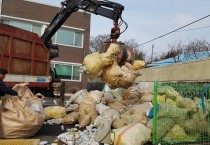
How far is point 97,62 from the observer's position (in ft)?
17.8

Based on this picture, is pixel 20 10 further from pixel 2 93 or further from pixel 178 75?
pixel 2 93

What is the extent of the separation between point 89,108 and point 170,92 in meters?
2.04

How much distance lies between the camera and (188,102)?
5910 mm

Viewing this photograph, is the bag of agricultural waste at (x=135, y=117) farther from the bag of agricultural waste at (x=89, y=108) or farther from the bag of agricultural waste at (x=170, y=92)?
the bag of agricultural waste at (x=89, y=108)

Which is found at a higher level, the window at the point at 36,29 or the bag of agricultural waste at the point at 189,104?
the window at the point at 36,29

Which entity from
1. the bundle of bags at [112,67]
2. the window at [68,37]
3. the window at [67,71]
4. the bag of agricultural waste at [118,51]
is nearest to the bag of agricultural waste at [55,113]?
the bundle of bags at [112,67]

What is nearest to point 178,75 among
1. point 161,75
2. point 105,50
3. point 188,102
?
point 161,75

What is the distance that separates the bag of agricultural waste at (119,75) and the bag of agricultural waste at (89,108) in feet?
5.72

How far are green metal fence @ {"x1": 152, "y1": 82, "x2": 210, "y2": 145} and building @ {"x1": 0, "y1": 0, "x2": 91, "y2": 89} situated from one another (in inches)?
589

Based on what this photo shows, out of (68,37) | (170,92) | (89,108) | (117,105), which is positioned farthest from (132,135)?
(68,37)

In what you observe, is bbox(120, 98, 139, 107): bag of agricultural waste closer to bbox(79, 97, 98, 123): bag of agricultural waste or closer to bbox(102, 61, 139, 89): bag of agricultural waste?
bbox(79, 97, 98, 123): bag of agricultural waste

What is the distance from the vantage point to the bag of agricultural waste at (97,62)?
536cm

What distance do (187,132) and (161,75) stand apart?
799cm

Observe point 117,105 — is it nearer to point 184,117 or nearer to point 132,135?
point 184,117
